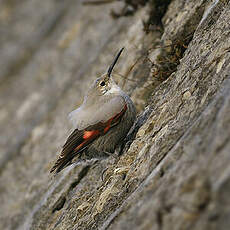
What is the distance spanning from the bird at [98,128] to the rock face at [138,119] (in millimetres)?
189

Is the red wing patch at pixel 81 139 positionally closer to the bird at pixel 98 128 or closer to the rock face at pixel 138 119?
the bird at pixel 98 128

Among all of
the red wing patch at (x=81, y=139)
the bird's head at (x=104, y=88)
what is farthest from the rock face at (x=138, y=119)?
the bird's head at (x=104, y=88)

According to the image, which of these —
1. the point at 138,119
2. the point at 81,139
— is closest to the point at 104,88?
the point at 138,119

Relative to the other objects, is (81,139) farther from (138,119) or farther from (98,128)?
(138,119)

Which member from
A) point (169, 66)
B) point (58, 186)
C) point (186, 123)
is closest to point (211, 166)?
point (186, 123)

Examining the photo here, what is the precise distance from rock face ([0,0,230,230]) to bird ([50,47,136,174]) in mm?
189

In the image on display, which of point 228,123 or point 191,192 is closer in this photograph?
point 191,192

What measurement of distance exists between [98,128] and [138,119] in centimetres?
61

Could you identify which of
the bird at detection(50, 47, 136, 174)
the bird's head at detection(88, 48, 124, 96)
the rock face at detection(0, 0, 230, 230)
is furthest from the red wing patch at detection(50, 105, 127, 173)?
the bird's head at detection(88, 48, 124, 96)

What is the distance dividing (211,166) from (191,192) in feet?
0.63

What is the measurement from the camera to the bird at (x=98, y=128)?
208 inches

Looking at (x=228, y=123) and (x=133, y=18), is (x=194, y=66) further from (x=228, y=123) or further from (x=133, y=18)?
(x=133, y=18)

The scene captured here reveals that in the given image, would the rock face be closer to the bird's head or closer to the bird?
→ the bird

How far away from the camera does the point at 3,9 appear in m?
16.2
